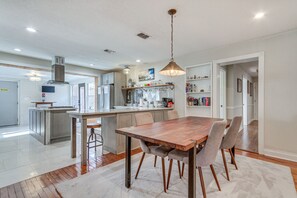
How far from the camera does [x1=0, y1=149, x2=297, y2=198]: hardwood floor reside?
6.04 ft

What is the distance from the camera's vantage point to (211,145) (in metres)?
1.63

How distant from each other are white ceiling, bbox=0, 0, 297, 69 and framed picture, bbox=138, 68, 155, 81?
145 cm

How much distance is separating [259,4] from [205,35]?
3.56ft

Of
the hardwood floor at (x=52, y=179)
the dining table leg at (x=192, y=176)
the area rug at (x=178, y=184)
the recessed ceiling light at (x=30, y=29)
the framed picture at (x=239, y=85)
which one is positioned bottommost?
the hardwood floor at (x=52, y=179)

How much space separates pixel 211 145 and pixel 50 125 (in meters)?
4.07

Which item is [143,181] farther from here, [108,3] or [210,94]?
[210,94]

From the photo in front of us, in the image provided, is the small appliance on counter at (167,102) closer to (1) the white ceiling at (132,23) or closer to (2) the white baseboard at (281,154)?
(1) the white ceiling at (132,23)

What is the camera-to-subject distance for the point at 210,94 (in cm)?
397

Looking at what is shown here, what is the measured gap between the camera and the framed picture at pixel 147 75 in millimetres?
5324

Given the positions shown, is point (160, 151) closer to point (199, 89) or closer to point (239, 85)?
point (199, 89)

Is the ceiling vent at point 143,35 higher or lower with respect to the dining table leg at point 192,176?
higher

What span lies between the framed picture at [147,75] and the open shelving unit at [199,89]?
137cm

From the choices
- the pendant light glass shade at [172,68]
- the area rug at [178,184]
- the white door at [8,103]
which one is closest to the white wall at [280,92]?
the area rug at [178,184]

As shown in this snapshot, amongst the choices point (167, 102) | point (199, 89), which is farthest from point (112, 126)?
point (199, 89)
